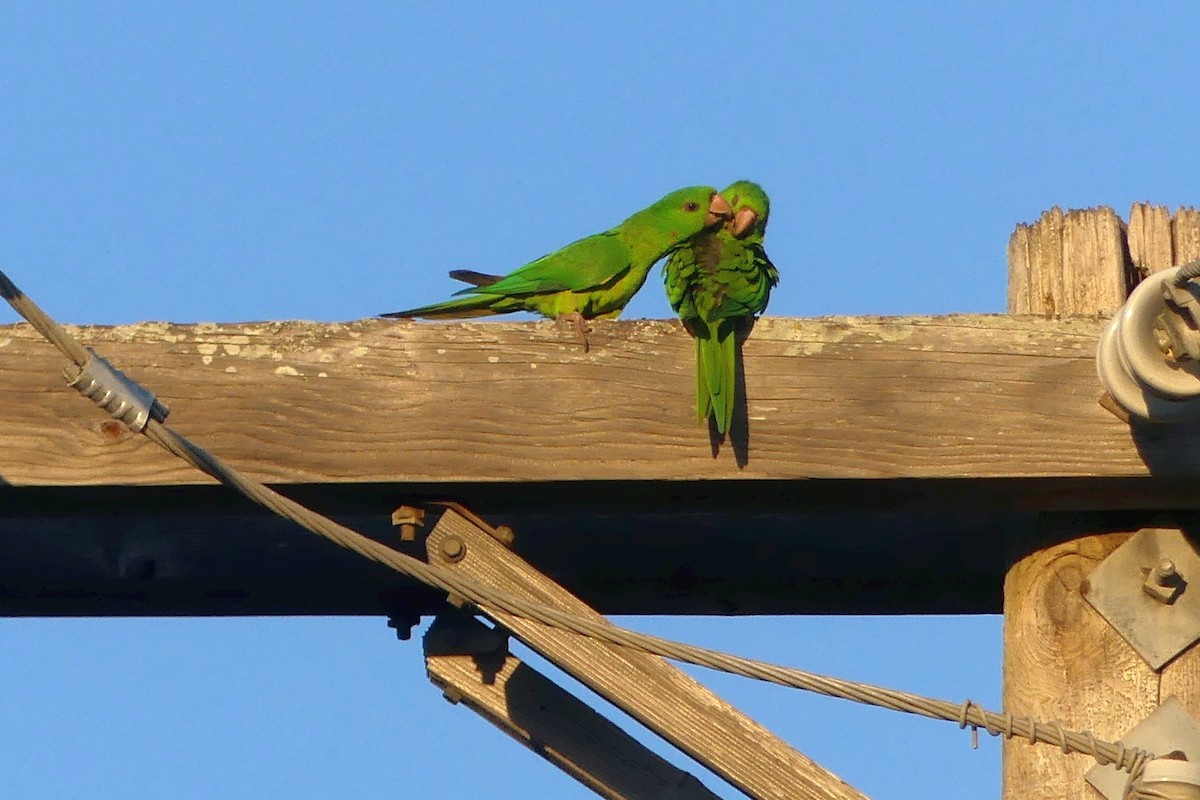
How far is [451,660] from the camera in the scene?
2.98 meters

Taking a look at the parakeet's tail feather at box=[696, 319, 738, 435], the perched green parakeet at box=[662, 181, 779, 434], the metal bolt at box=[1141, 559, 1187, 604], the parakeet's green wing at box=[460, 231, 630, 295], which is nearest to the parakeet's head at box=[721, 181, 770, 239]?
the parakeet's green wing at box=[460, 231, 630, 295]

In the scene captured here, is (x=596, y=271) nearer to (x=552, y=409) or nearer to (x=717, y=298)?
(x=717, y=298)

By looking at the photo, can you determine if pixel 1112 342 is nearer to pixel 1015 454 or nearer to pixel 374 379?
pixel 1015 454

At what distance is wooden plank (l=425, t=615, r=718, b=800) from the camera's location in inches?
114

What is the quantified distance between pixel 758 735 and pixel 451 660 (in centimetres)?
59

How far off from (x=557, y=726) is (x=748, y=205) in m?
2.45

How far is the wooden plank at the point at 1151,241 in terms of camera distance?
9.64ft

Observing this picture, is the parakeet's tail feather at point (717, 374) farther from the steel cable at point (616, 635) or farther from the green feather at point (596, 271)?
the green feather at point (596, 271)

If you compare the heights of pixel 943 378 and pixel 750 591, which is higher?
pixel 943 378

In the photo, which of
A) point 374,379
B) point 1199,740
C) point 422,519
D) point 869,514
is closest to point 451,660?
point 422,519

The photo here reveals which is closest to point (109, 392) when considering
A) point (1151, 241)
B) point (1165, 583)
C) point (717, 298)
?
point (717, 298)

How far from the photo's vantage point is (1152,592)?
2707 millimetres

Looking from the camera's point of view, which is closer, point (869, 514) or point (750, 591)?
point (869, 514)

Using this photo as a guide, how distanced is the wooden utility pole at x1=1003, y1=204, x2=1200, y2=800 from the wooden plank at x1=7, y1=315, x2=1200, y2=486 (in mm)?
149
